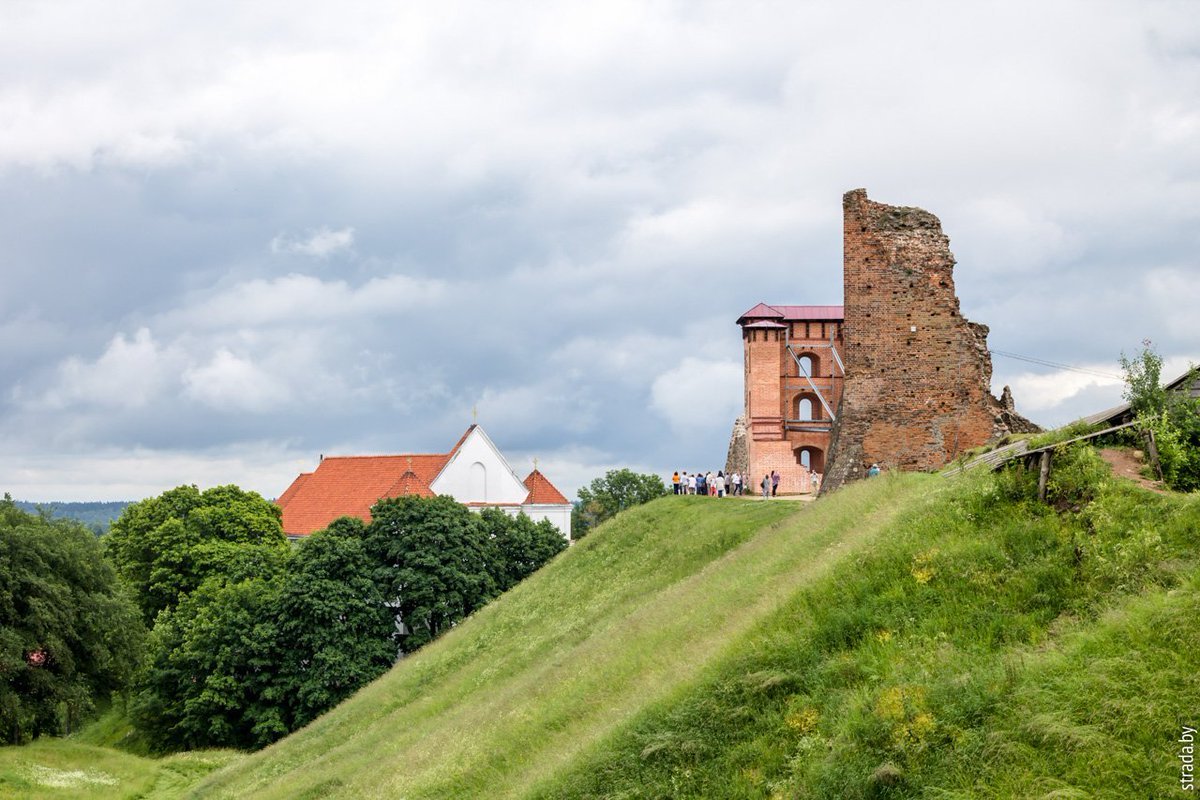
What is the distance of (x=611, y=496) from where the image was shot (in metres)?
82.0

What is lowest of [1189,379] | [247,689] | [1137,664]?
[247,689]

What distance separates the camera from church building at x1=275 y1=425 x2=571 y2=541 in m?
65.1

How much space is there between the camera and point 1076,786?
334 inches

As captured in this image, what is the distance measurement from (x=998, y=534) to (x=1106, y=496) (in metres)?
1.25

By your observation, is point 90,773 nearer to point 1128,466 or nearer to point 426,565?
point 426,565

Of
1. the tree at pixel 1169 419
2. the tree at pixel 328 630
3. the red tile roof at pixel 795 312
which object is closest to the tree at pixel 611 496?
the red tile roof at pixel 795 312

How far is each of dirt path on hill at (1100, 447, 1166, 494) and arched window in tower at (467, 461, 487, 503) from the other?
53490mm

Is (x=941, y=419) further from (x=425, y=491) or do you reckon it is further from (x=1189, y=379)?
(x=425, y=491)

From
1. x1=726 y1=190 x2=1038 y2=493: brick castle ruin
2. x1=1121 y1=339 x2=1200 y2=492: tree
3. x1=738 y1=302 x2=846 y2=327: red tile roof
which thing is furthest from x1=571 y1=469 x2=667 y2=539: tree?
x1=1121 y1=339 x2=1200 y2=492: tree

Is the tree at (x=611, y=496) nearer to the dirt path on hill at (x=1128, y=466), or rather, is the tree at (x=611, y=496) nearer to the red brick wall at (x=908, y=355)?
the red brick wall at (x=908, y=355)

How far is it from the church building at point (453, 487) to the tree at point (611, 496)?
534 inches

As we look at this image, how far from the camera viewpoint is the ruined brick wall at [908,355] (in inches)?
958

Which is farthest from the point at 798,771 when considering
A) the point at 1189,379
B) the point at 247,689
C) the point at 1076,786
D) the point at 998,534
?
the point at 247,689

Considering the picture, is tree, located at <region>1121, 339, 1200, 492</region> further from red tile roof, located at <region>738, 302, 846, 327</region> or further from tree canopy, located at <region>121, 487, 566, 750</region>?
red tile roof, located at <region>738, 302, 846, 327</region>
